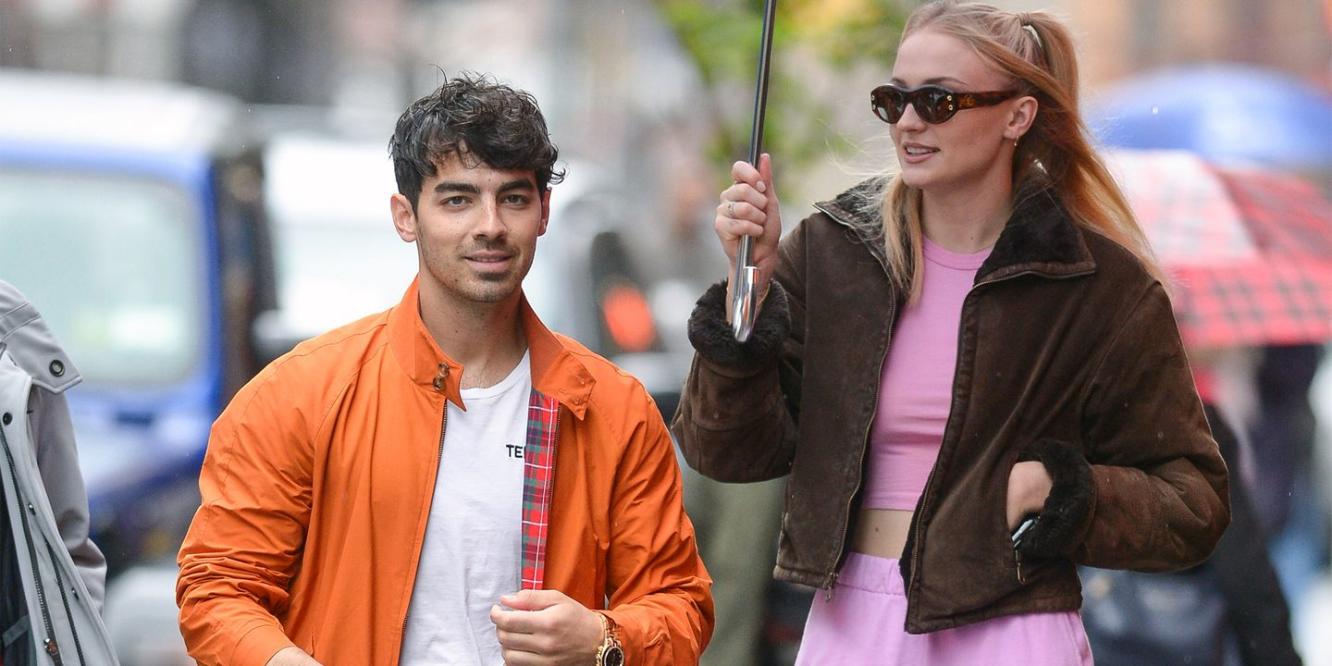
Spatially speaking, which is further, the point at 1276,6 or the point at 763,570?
the point at 1276,6

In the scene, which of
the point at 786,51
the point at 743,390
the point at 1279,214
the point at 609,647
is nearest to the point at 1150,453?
the point at 743,390

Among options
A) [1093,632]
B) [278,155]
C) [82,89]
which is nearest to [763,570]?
[1093,632]

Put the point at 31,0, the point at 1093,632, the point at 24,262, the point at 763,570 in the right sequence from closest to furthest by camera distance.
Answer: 1. the point at 1093,632
2. the point at 763,570
3. the point at 24,262
4. the point at 31,0

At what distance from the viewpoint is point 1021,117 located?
3.58 meters

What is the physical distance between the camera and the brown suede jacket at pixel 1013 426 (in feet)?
11.1

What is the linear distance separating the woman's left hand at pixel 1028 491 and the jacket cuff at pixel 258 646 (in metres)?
1.23

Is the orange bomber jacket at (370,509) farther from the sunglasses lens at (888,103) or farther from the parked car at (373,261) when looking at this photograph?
the parked car at (373,261)

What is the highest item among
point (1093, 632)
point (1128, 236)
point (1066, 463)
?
point (1128, 236)

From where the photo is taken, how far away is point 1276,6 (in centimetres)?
948

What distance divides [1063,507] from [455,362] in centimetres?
105

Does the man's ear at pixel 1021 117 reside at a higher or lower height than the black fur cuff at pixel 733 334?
higher

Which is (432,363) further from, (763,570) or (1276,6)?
(1276,6)

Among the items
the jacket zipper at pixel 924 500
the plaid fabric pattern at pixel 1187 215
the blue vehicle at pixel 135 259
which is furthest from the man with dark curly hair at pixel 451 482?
the blue vehicle at pixel 135 259

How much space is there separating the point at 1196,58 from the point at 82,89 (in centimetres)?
569
